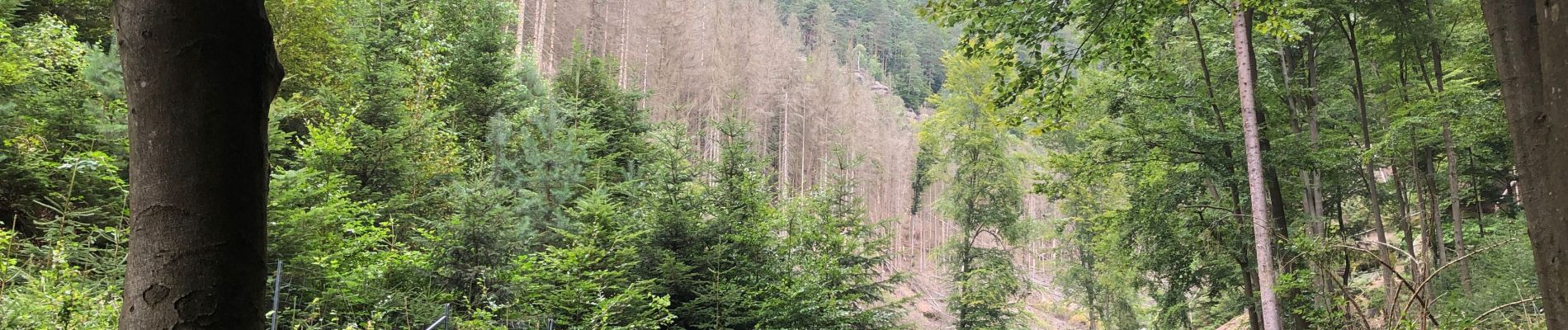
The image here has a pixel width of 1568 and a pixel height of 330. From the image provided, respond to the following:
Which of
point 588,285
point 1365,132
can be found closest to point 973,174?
point 1365,132

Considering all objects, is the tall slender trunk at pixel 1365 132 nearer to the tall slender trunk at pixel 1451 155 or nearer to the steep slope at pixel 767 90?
the tall slender trunk at pixel 1451 155

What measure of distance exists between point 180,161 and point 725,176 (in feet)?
27.0

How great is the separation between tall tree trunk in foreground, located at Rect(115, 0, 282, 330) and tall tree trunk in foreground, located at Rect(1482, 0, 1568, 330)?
11.2 ft

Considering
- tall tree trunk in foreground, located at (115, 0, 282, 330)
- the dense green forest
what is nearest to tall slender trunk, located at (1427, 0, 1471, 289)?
the dense green forest

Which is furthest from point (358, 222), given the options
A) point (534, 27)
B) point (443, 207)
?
point (534, 27)

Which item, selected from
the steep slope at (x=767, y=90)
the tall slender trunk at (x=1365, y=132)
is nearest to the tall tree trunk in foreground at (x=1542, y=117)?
the tall slender trunk at (x=1365, y=132)

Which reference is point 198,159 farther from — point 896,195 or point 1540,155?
point 896,195

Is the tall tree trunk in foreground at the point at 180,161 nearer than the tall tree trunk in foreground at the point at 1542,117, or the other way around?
the tall tree trunk in foreground at the point at 180,161

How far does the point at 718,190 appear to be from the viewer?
30.9 feet

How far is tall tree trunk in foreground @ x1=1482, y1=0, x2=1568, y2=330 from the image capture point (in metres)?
2.31

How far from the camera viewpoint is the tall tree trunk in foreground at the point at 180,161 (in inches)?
54.7

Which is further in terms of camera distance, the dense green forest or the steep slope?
the steep slope

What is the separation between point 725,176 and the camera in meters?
9.61

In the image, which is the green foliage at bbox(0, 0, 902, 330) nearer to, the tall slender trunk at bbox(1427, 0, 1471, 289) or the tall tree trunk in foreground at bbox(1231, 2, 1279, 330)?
the tall tree trunk in foreground at bbox(1231, 2, 1279, 330)
